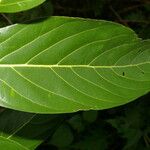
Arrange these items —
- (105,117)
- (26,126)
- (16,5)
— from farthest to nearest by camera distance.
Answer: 1. (105,117)
2. (26,126)
3. (16,5)

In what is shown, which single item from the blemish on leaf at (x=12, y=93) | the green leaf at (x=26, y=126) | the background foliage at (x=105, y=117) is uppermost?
the blemish on leaf at (x=12, y=93)

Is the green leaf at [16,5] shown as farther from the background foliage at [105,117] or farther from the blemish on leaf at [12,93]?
the background foliage at [105,117]

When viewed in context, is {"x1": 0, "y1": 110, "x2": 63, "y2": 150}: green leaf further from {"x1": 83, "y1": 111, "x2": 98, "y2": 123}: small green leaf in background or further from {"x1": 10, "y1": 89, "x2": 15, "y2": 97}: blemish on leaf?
{"x1": 83, "y1": 111, "x2": 98, "y2": 123}: small green leaf in background

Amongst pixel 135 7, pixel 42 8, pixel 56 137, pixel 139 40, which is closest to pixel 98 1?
pixel 135 7

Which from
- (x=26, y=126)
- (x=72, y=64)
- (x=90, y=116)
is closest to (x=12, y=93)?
(x=72, y=64)

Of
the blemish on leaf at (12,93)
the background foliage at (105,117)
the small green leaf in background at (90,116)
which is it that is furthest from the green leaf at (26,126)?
the small green leaf in background at (90,116)

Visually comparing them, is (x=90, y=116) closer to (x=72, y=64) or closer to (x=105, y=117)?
(x=105, y=117)
